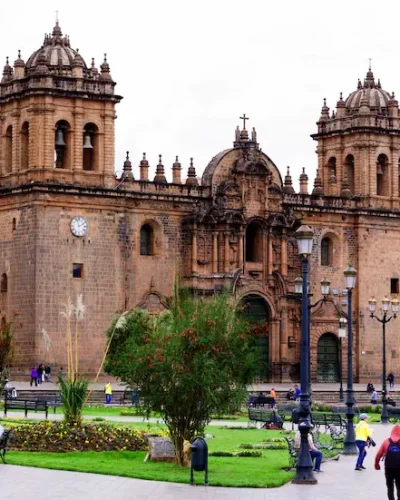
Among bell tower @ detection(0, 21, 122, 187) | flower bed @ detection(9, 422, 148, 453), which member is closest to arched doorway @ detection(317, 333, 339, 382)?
bell tower @ detection(0, 21, 122, 187)

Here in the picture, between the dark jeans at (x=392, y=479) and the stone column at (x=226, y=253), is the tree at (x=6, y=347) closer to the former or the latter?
the stone column at (x=226, y=253)

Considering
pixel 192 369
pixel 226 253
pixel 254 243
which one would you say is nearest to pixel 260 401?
pixel 226 253

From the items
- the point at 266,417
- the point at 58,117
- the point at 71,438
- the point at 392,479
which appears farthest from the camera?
the point at 58,117

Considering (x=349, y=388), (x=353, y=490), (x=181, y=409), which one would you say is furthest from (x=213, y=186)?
(x=353, y=490)

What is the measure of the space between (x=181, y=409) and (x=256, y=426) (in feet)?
40.7

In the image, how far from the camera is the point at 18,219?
58688 millimetres

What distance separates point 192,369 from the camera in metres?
28.4

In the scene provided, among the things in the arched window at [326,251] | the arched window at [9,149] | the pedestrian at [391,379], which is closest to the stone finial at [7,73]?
the arched window at [9,149]

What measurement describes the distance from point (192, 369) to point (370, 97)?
43.7 meters

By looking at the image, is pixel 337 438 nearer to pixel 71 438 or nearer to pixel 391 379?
pixel 71 438

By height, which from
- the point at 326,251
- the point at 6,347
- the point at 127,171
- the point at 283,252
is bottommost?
the point at 6,347

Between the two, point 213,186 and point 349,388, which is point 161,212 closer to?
point 213,186

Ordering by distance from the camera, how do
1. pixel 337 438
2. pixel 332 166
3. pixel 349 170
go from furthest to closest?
pixel 332 166, pixel 349 170, pixel 337 438

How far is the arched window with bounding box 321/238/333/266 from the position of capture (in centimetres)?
6700
